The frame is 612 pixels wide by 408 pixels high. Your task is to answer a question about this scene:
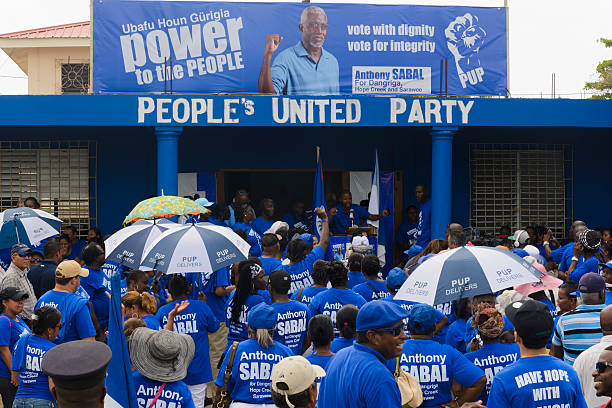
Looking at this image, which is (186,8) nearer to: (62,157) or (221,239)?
(62,157)

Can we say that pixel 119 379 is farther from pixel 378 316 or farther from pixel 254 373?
pixel 378 316

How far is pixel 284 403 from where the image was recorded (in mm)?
3846

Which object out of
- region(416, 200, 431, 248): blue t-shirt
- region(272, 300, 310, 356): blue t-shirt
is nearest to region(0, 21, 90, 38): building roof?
region(416, 200, 431, 248): blue t-shirt

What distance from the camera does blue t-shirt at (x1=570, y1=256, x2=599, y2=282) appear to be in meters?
9.14

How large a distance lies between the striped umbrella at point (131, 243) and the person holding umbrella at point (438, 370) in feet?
12.3

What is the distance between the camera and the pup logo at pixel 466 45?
571 inches

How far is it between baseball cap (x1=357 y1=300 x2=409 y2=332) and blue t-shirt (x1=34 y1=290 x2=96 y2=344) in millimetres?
3241

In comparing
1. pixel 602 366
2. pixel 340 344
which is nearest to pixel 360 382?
pixel 602 366

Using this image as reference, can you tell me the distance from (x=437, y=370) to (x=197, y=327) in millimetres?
2325

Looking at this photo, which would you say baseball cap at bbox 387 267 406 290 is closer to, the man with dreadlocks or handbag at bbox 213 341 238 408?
the man with dreadlocks

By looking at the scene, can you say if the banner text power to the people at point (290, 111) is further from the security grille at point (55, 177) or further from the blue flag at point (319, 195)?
the security grille at point (55, 177)

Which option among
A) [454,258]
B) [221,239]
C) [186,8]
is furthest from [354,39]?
[454,258]

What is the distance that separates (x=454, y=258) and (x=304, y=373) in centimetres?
273

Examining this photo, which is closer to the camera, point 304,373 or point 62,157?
point 304,373
